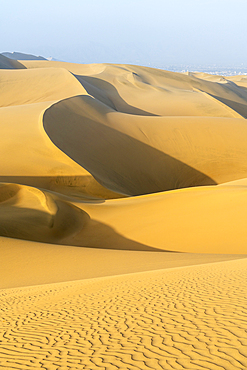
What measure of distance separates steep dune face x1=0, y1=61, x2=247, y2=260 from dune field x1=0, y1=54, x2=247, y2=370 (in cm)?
7

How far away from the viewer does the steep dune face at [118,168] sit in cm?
1105

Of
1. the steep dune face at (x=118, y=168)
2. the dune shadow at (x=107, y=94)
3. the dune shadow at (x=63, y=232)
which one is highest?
the dune shadow at (x=107, y=94)

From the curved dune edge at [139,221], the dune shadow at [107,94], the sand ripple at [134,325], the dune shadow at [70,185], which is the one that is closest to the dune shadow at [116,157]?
the dune shadow at [70,185]

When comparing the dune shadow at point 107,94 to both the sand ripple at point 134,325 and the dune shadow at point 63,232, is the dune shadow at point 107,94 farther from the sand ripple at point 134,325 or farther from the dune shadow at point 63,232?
the sand ripple at point 134,325

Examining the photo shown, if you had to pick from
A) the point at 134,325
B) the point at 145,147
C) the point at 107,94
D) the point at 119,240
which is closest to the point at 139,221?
the point at 119,240

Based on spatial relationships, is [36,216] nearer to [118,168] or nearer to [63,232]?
[63,232]

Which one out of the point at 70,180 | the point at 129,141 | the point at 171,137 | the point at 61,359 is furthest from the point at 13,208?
the point at 171,137

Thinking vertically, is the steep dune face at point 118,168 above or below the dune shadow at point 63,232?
above

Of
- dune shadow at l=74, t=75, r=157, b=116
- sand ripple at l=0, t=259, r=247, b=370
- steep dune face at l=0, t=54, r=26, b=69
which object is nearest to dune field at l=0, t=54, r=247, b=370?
sand ripple at l=0, t=259, r=247, b=370

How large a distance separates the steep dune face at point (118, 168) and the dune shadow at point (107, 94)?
28cm

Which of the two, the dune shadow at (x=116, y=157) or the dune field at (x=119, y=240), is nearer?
the dune field at (x=119, y=240)

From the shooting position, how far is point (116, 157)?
73.2 ft

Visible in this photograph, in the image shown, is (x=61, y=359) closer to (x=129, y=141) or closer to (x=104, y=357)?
(x=104, y=357)

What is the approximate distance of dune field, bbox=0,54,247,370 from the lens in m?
3.25
